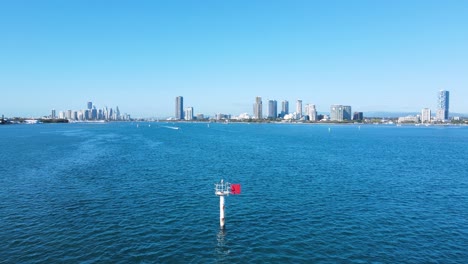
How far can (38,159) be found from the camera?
3243 inches

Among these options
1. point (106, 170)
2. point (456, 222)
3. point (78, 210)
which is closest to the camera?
point (456, 222)

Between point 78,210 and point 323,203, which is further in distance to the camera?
point 323,203

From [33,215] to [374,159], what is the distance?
7934 centimetres

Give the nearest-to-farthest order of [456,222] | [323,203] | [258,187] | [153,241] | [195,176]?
[153,241] → [456,222] → [323,203] → [258,187] → [195,176]

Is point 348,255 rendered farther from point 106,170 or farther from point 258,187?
point 106,170

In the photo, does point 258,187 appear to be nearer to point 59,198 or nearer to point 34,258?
point 59,198

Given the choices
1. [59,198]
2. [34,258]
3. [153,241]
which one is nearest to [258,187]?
[153,241]

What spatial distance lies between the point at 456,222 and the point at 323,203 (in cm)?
1477

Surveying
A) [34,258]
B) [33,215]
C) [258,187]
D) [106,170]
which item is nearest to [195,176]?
[258,187]

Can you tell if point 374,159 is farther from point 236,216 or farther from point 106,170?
point 106,170

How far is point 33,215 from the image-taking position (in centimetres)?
3738

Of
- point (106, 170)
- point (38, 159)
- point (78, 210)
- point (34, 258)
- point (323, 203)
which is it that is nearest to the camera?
point (34, 258)

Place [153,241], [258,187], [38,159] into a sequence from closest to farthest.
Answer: [153,241] < [258,187] < [38,159]

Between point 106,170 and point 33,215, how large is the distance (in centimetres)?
3056
